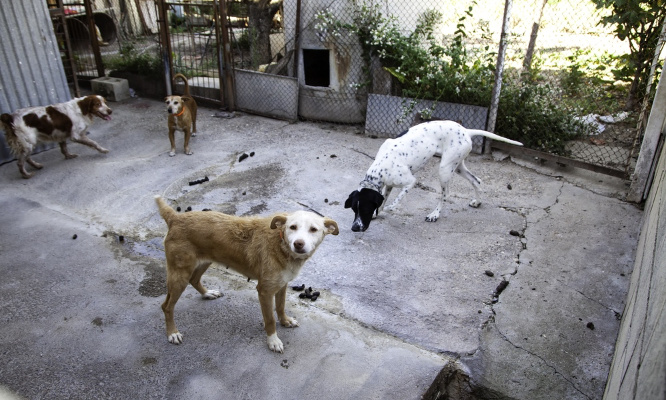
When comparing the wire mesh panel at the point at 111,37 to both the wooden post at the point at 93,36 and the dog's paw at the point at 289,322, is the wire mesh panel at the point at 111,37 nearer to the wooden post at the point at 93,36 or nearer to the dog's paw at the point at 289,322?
the wooden post at the point at 93,36

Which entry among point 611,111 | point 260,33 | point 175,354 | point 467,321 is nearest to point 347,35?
point 260,33

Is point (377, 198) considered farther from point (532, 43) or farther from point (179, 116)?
point (532, 43)

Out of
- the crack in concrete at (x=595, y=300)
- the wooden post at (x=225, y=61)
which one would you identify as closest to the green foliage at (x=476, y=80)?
the wooden post at (x=225, y=61)

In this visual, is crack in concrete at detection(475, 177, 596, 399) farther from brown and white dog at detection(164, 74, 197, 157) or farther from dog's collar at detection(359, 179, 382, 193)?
brown and white dog at detection(164, 74, 197, 157)

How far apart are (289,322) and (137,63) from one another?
8.38 metres

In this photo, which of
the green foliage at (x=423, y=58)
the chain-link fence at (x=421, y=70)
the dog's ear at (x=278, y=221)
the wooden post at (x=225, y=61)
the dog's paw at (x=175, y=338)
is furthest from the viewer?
the wooden post at (x=225, y=61)

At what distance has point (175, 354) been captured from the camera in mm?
3691

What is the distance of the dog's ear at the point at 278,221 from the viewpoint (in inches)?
135

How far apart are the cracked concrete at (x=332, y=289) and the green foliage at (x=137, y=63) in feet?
11.2

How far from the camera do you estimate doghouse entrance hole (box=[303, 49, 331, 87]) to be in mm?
9344

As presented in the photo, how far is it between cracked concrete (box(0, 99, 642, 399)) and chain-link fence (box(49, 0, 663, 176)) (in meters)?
0.93

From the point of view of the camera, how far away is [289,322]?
3.95 metres

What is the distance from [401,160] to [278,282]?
263 centimetres

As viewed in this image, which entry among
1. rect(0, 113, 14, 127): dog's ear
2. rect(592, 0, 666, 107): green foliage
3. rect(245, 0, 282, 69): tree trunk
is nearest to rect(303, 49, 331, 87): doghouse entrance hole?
rect(245, 0, 282, 69): tree trunk
